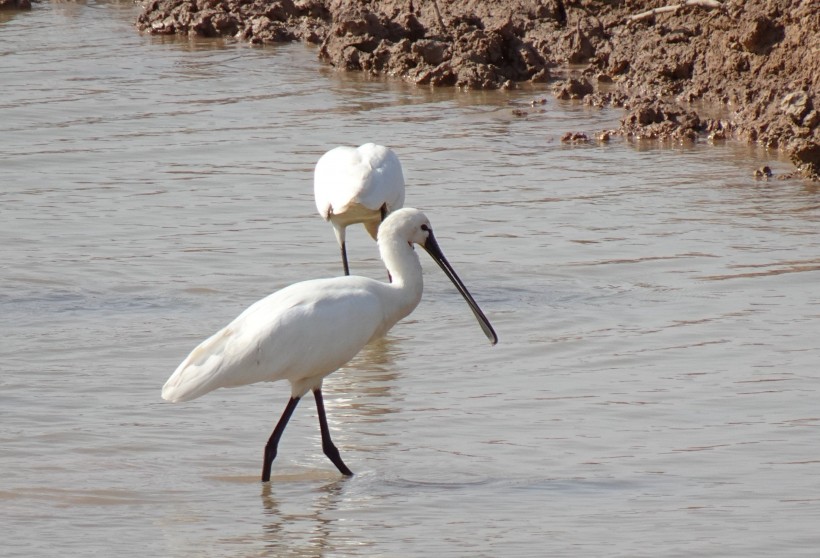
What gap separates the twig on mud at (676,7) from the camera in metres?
14.1

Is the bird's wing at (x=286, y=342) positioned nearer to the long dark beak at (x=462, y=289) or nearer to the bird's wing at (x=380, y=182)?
the long dark beak at (x=462, y=289)

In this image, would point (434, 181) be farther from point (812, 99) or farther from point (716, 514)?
point (716, 514)

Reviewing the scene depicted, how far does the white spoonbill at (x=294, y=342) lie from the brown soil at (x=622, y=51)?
557 centimetres

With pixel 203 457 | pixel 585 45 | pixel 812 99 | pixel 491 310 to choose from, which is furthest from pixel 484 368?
pixel 585 45

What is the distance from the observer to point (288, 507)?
5742 mm

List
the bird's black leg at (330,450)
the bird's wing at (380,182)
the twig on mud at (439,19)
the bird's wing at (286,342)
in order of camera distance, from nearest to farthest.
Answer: the bird's wing at (286,342), the bird's black leg at (330,450), the bird's wing at (380,182), the twig on mud at (439,19)

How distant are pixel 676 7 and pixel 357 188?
685 centimetres

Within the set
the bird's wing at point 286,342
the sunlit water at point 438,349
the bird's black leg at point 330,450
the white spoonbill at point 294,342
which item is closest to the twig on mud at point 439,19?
the sunlit water at point 438,349

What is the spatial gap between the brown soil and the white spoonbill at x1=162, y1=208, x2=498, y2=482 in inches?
219

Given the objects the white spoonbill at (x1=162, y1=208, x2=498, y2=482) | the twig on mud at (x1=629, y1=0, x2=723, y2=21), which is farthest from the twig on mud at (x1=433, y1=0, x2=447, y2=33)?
the white spoonbill at (x1=162, y1=208, x2=498, y2=482)

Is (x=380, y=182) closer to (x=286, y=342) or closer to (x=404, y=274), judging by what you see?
(x=404, y=274)

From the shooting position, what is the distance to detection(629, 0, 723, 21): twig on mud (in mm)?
14105

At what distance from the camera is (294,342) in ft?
19.8

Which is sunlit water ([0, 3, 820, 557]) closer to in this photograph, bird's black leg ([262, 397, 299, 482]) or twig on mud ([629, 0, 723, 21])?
bird's black leg ([262, 397, 299, 482])
